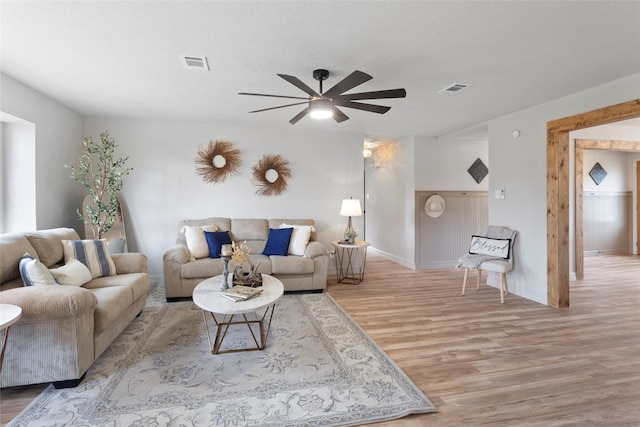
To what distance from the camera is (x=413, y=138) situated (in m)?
5.81

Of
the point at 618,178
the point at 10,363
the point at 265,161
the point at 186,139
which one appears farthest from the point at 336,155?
the point at 618,178

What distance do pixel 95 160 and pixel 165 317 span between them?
275 centimetres

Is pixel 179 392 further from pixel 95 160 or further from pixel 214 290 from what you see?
pixel 95 160

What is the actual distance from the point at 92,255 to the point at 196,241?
1.26 meters

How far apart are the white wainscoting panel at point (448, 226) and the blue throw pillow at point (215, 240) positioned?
11.2 feet

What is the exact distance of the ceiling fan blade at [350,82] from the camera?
2.16 metres

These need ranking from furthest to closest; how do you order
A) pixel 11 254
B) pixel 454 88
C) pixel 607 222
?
pixel 607 222, pixel 454 88, pixel 11 254

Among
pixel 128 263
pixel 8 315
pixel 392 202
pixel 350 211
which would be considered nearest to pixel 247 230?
pixel 350 211

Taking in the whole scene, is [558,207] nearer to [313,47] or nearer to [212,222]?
[313,47]

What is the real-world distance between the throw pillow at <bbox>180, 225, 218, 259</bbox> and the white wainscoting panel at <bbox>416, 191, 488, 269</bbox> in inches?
145

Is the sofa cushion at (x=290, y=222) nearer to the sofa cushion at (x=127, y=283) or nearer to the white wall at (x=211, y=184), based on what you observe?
the white wall at (x=211, y=184)

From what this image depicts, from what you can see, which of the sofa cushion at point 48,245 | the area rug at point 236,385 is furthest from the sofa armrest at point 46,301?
the sofa cushion at point 48,245

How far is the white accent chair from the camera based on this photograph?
13.0 feet

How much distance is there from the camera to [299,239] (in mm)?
4512
